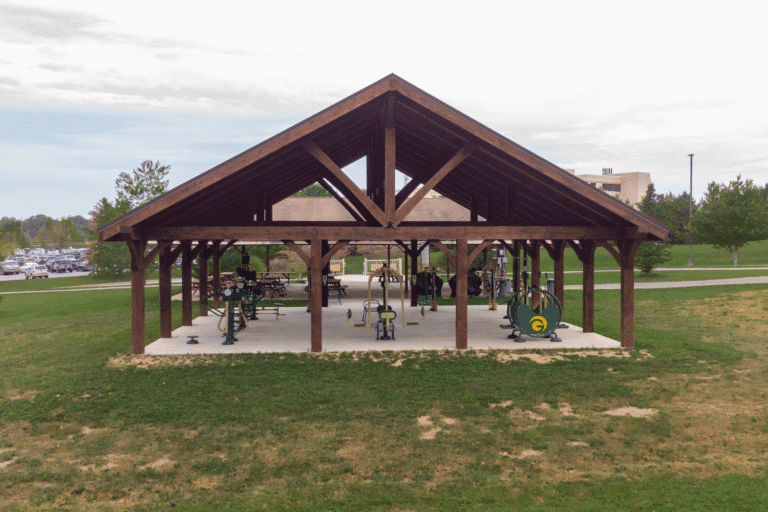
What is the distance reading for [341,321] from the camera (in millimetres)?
16406

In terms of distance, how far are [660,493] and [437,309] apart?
14.1m

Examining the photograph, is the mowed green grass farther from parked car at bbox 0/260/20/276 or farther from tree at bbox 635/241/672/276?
parked car at bbox 0/260/20/276

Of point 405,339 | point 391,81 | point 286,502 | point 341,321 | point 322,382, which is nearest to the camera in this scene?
point 286,502

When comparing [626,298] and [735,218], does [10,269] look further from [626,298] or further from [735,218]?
[735,218]

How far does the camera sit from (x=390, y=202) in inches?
444

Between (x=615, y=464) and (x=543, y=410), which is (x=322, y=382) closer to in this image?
(x=543, y=410)

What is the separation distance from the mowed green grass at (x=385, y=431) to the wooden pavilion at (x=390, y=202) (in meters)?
2.04

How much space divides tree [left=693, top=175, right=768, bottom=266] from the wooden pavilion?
26.3 metres

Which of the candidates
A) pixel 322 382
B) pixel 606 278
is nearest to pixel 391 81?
pixel 322 382

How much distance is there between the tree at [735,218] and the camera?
33500 mm

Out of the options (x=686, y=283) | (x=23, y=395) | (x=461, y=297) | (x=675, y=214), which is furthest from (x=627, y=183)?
(x=23, y=395)

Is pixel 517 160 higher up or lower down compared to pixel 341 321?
higher up

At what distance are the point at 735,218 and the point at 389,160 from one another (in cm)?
3221

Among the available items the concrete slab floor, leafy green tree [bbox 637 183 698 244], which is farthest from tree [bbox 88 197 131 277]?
leafy green tree [bbox 637 183 698 244]
